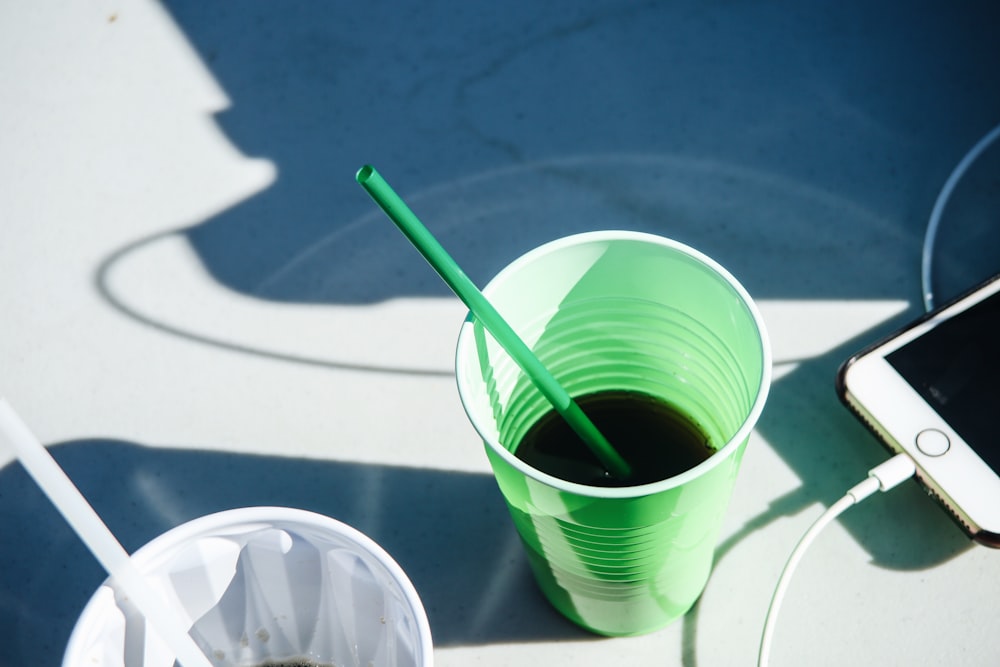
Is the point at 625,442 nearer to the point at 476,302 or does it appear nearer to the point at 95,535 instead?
the point at 476,302

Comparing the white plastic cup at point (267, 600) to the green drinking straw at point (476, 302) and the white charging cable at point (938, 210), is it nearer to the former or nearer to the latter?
the green drinking straw at point (476, 302)

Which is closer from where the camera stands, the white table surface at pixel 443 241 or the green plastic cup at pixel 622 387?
the green plastic cup at pixel 622 387

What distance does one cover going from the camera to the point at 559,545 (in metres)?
0.47

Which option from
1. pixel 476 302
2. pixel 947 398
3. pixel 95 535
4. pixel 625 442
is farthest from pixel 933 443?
pixel 95 535

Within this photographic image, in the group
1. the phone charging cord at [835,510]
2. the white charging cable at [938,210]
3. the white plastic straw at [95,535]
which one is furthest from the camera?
the white charging cable at [938,210]

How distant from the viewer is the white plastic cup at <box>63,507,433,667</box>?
1.37ft

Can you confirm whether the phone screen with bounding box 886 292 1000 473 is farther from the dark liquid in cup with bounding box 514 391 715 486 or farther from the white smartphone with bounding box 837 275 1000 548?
the dark liquid in cup with bounding box 514 391 715 486

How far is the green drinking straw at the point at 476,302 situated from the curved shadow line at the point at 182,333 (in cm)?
19

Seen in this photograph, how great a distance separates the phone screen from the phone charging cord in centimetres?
4

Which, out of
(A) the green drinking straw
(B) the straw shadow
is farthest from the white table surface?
(A) the green drinking straw

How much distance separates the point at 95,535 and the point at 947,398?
46cm

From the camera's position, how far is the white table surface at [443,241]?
0.58 metres

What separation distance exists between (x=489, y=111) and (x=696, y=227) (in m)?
0.19

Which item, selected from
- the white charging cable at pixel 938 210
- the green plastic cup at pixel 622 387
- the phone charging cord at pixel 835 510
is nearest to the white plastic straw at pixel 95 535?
the green plastic cup at pixel 622 387
